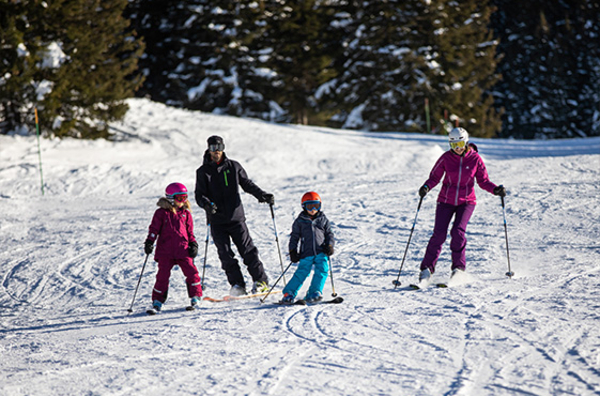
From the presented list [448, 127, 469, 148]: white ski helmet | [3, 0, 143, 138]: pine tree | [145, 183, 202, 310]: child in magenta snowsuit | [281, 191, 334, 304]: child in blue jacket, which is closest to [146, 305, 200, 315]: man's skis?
[145, 183, 202, 310]: child in magenta snowsuit

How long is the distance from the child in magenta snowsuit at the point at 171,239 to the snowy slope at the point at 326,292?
0.33m

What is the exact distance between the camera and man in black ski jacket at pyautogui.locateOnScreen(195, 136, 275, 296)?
6910mm

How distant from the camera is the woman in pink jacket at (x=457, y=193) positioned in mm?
7023

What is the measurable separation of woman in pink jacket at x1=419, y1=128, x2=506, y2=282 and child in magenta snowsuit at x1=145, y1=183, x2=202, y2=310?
253 cm

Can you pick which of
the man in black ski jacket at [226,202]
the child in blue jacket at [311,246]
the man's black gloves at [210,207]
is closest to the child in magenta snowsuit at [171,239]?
the man's black gloves at [210,207]

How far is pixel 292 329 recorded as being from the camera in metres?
5.50

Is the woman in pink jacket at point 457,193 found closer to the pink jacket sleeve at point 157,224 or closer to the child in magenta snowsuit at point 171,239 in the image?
the child in magenta snowsuit at point 171,239

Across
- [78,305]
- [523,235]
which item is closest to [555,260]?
[523,235]

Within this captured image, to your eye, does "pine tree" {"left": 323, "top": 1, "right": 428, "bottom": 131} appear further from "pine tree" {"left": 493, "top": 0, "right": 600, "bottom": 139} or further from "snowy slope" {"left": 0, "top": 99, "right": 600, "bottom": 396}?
"snowy slope" {"left": 0, "top": 99, "right": 600, "bottom": 396}

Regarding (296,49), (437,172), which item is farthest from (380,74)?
(437,172)

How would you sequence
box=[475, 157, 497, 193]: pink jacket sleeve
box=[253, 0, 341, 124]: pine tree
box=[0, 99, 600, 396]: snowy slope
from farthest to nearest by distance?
box=[253, 0, 341, 124]: pine tree, box=[475, 157, 497, 193]: pink jacket sleeve, box=[0, 99, 600, 396]: snowy slope

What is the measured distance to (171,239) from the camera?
6496mm

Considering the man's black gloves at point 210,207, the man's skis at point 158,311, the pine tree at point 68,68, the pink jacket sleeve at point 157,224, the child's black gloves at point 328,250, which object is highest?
the pine tree at point 68,68

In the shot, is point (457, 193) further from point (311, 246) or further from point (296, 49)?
point (296, 49)
